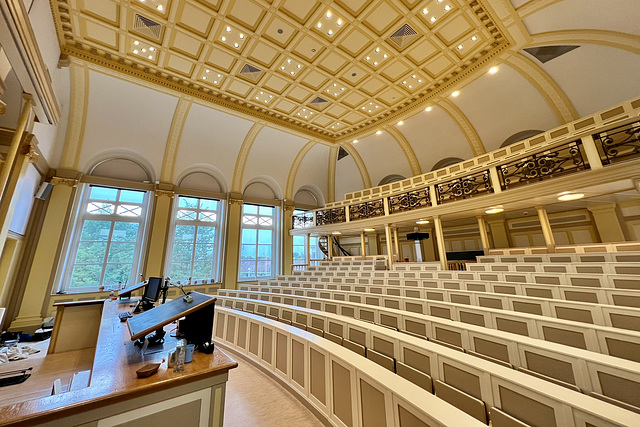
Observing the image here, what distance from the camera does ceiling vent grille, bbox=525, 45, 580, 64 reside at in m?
6.83

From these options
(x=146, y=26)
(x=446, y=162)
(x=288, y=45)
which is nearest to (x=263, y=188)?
(x=288, y=45)

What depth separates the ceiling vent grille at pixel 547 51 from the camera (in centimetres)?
683

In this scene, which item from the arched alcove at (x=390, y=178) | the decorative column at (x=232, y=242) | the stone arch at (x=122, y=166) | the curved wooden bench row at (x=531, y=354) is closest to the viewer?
the curved wooden bench row at (x=531, y=354)

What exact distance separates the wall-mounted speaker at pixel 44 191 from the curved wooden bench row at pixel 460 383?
27.8 ft

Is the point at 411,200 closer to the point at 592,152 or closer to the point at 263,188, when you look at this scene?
the point at 592,152

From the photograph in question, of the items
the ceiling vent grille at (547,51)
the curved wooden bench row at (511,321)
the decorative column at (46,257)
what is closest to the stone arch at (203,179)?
the decorative column at (46,257)

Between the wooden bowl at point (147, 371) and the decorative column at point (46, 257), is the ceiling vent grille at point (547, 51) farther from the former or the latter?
the decorative column at point (46, 257)

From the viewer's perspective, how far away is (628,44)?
17.9ft

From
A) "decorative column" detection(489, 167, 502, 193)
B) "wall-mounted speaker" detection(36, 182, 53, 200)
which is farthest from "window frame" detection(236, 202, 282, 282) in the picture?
"decorative column" detection(489, 167, 502, 193)

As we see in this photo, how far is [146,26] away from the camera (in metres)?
5.86

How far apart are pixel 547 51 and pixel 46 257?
15918mm

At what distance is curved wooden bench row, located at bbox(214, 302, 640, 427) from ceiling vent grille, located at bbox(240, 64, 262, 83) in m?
7.44

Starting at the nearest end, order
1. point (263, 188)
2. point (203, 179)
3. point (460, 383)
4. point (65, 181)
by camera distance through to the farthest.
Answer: point (460, 383)
point (65, 181)
point (203, 179)
point (263, 188)

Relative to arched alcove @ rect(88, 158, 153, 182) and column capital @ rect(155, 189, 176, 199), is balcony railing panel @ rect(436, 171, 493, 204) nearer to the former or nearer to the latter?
column capital @ rect(155, 189, 176, 199)
